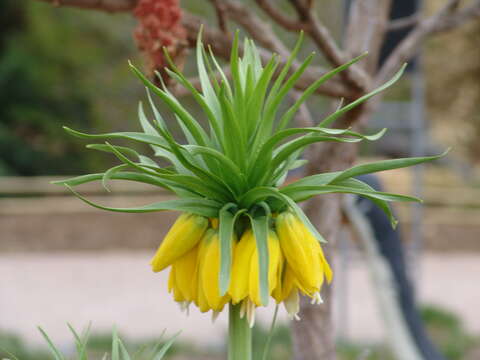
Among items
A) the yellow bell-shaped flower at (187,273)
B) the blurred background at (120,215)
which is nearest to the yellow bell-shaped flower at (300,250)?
the yellow bell-shaped flower at (187,273)

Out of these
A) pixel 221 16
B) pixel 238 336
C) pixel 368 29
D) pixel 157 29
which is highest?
pixel 368 29

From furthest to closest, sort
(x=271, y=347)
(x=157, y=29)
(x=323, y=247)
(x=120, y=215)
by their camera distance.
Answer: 1. (x=120, y=215)
2. (x=271, y=347)
3. (x=323, y=247)
4. (x=157, y=29)

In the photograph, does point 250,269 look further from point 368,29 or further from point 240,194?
point 368,29

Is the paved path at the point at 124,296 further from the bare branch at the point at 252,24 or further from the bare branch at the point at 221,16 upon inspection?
the bare branch at the point at 221,16

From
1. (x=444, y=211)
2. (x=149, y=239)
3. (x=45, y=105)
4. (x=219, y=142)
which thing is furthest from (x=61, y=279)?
(x=219, y=142)

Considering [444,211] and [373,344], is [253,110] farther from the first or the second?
[444,211]

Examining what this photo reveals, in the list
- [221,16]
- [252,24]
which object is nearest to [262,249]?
[221,16]
